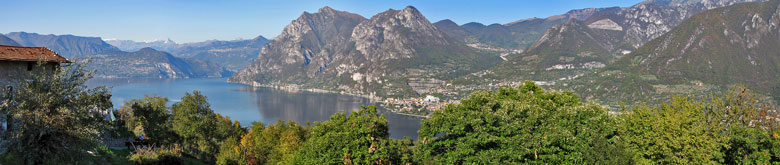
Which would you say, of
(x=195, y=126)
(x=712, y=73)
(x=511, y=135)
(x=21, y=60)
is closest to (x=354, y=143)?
(x=511, y=135)

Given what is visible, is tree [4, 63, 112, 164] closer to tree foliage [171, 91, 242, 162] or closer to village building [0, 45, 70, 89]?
village building [0, 45, 70, 89]

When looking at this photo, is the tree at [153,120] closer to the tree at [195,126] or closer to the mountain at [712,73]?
the tree at [195,126]

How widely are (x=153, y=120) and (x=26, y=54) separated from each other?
2313 cm

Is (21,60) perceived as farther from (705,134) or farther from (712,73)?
(712,73)

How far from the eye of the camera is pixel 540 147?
1873 centimetres

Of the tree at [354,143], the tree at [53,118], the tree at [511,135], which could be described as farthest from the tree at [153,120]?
the tree at [511,135]

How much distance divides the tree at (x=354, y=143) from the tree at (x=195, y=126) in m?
19.4

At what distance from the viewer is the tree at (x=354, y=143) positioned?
755 inches

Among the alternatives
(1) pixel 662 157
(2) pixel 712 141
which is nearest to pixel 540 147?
(1) pixel 662 157

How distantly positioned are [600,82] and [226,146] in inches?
7672

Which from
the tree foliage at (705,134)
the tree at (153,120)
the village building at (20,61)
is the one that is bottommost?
the tree at (153,120)

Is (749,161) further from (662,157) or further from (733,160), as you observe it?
(662,157)

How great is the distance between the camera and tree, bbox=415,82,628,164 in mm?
18766

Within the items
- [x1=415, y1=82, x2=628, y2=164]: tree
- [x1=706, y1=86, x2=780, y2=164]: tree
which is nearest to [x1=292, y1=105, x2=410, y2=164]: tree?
[x1=415, y1=82, x2=628, y2=164]: tree
